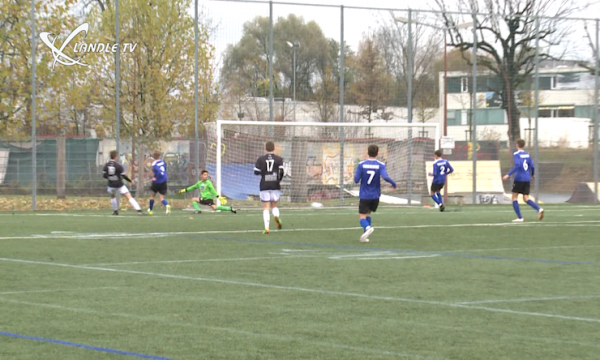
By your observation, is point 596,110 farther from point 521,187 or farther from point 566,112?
point 521,187

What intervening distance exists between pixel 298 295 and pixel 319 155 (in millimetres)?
23182

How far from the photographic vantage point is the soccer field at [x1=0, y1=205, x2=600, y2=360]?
7.52 metres

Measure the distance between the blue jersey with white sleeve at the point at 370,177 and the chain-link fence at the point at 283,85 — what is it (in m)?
15.2

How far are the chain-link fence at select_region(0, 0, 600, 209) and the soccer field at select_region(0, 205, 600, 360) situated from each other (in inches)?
503

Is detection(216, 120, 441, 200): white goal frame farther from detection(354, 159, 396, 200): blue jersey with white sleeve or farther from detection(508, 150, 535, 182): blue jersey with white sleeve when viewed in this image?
detection(354, 159, 396, 200): blue jersey with white sleeve

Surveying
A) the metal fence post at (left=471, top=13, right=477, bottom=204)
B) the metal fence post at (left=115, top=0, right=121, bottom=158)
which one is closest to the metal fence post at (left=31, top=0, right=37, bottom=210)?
the metal fence post at (left=115, top=0, right=121, bottom=158)

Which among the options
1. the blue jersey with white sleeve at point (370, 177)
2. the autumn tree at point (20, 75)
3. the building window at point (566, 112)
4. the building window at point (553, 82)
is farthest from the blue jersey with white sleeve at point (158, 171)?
the building window at point (566, 112)

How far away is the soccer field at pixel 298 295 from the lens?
752cm

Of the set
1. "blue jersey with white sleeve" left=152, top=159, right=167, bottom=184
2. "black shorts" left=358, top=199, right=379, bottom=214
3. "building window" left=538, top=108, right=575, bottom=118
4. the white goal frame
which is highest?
"building window" left=538, top=108, right=575, bottom=118

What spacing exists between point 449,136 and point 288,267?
904 inches

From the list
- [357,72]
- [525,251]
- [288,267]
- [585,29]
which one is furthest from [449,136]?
[288,267]

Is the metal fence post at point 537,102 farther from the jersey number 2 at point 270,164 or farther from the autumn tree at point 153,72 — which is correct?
the jersey number 2 at point 270,164

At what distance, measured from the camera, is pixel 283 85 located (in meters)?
34.1

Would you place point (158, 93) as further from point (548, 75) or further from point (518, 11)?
point (518, 11)
